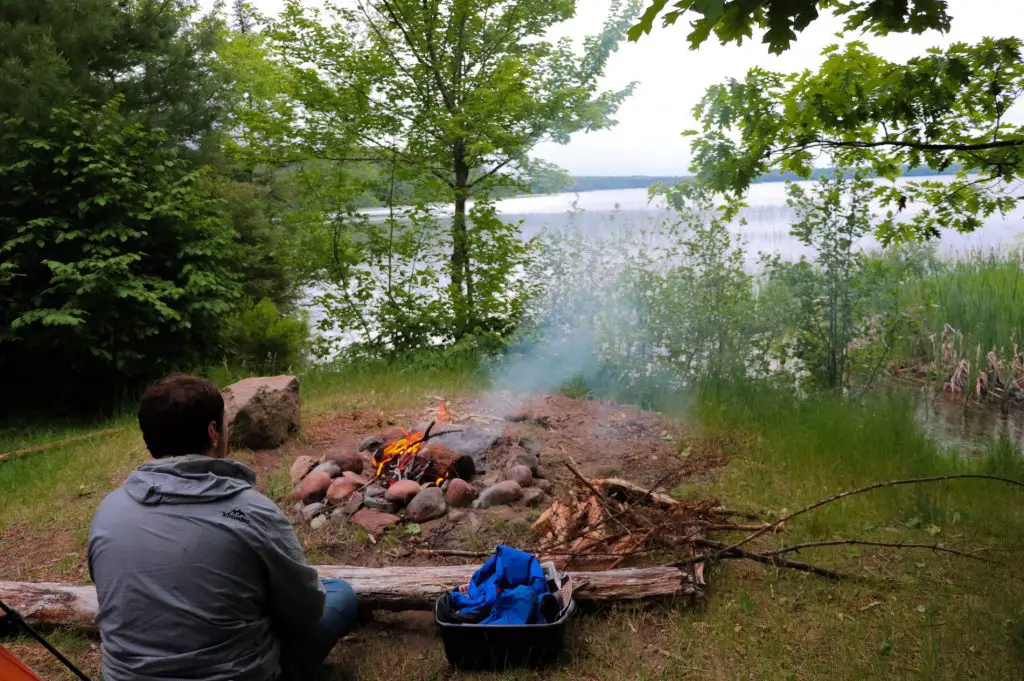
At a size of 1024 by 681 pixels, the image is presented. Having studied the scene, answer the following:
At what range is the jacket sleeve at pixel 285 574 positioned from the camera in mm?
2240

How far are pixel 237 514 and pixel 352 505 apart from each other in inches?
96.9

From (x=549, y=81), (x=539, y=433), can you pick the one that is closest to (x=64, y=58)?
(x=549, y=81)

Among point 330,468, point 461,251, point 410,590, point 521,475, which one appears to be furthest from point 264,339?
point 410,590

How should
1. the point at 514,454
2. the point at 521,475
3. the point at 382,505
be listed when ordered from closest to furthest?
the point at 382,505 → the point at 521,475 → the point at 514,454

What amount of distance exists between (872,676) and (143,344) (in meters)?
7.64

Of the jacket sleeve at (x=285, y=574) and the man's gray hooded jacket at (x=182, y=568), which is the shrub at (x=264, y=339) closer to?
the jacket sleeve at (x=285, y=574)

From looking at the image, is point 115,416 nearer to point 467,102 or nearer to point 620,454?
point 467,102

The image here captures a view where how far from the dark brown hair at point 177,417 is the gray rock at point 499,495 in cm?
248

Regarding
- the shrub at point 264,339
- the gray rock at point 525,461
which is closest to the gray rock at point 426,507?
the gray rock at point 525,461

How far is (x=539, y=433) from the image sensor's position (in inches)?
235

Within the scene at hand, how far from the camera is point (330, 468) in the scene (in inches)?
200

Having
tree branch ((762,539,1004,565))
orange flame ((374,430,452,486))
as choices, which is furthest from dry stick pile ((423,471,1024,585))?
orange flame ((374,430,452,486))

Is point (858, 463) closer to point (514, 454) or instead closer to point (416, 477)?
point (514, 454)

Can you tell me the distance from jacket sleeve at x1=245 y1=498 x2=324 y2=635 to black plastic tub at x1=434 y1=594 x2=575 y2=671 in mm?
695
